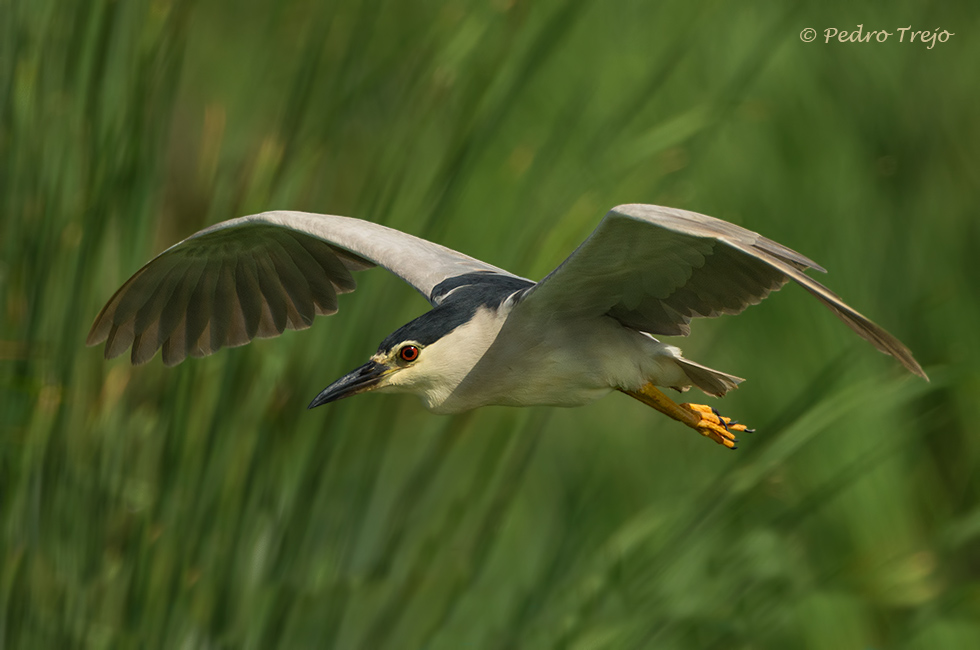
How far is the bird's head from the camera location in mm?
2457

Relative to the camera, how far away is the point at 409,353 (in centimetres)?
248

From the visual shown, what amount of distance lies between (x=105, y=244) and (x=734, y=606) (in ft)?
5.26

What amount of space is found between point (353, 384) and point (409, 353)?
0.16 metres

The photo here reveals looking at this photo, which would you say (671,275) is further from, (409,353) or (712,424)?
(409,353)

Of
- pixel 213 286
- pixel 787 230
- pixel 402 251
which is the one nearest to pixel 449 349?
pixel 402 251

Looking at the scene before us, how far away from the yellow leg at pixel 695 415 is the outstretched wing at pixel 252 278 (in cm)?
50

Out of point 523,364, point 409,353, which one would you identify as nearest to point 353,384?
point 409,353

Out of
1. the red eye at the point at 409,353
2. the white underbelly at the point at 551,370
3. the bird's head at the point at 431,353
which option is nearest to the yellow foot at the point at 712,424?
the white underbelly at the point at 551,370

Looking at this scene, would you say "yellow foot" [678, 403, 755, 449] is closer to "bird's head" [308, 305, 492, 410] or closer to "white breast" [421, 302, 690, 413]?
"white breast" [421, 302, 690, 413]

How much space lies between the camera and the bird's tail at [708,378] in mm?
2602

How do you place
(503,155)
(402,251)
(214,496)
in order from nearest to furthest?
1. (214,496)
2. (402,251)
3. (503,155)

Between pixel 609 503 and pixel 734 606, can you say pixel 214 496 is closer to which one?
pixel 734 606

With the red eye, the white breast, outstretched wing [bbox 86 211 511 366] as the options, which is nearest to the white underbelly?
the white breast

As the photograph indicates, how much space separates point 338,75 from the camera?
95.7 inches
